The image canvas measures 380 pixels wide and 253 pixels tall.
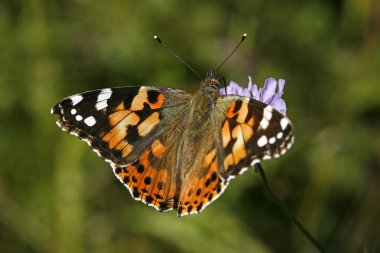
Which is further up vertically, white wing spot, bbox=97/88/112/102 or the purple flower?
the purple flower

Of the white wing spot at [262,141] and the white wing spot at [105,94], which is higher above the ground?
the white wing spot at [262,141]

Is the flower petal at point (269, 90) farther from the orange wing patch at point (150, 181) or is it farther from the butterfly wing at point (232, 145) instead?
the orange wing patch at point (150, 181)

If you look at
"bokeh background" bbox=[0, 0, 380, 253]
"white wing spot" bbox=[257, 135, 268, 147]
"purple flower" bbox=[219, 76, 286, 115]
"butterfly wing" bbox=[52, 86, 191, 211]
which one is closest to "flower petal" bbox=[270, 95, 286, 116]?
"purple flower" bbox=[219, 76, 286, 115]

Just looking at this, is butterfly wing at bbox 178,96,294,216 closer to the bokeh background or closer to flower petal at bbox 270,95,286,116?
flower petal at bbox 270,95,286,116

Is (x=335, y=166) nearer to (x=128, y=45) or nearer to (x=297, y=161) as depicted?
(x=297, y=161)

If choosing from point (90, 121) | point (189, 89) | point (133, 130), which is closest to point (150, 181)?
point (133, 130)

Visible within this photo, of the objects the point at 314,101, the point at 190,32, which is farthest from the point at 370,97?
the point at 190,32

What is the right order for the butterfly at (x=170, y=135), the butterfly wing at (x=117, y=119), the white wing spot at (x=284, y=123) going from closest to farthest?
the white wing spot at (x=284, y=123) → the butterfly at (x=170, y=135) → the butterfly wing at (x=117, y=119)

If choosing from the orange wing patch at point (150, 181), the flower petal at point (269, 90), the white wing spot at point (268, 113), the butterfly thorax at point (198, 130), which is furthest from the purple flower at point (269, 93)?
the orange wing patch at point (150, 181)
